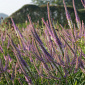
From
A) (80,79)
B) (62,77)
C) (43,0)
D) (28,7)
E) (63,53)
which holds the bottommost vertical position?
(80,79)

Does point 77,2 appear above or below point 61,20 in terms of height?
above

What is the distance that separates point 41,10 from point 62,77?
14.5 m

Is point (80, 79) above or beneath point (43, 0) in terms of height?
beneath

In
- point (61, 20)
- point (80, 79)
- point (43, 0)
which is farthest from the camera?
point (43, 0)

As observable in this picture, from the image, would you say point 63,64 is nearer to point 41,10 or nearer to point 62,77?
point 62,77

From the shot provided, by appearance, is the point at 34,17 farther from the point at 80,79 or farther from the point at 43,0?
the point at 43,0

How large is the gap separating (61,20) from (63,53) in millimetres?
13508

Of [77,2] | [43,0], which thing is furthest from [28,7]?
[43,0]

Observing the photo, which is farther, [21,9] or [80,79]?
[21,9]

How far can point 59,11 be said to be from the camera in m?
14.8

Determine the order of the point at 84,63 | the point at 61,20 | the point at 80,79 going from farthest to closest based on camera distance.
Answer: the point at 61,20
the point at 80,79
the point at 84,63

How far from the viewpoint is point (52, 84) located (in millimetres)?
1678

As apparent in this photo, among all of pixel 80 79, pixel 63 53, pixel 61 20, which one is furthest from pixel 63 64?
pixel 61 20

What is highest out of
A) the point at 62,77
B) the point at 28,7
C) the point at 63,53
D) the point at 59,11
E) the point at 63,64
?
the point at 28,7
